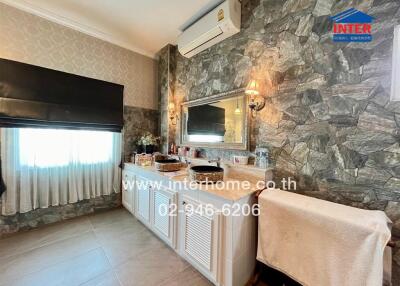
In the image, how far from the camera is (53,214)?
2469 millimetres

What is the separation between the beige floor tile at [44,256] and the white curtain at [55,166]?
2.15ft

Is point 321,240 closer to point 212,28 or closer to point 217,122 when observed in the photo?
point 217,122

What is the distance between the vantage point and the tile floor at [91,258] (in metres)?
1.55

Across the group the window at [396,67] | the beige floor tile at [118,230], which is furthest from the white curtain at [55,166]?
the window at [396,67]

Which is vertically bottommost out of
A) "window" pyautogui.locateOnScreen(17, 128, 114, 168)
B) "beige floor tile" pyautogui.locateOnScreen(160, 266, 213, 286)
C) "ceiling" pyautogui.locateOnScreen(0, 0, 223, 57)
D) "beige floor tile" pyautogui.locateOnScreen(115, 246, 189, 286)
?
"beige floor tile" pyautogui.locateOnScreen(160, 266, 213, 286)

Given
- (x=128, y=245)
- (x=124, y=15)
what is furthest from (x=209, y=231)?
(x=124, y=15)

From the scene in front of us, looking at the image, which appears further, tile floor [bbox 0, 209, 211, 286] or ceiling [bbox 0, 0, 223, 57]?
ceiling [bbox 0, 0, 223, 57]

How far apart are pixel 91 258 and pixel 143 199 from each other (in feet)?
2.67

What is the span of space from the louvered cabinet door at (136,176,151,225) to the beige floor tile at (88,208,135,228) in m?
0.31

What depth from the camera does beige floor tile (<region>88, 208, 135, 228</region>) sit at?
2543mm

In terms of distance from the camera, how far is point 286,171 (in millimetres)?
1666

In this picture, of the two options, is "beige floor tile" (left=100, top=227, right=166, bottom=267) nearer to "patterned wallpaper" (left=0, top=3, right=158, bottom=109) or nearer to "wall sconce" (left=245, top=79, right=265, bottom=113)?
"wall sconce" (left=245, top=79, right=265, bottom=113)

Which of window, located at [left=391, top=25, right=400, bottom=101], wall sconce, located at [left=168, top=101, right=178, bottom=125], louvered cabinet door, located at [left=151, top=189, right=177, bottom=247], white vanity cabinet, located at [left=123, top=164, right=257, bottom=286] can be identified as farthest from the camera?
wall sconce, located at [left=168, top=101, right=178, bottom=125]

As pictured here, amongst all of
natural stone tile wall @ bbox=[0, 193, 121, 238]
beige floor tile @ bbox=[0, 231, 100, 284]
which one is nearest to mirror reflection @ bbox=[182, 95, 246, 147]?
natural stone tile wall @ bbox=[0, 193, 121, 238]
